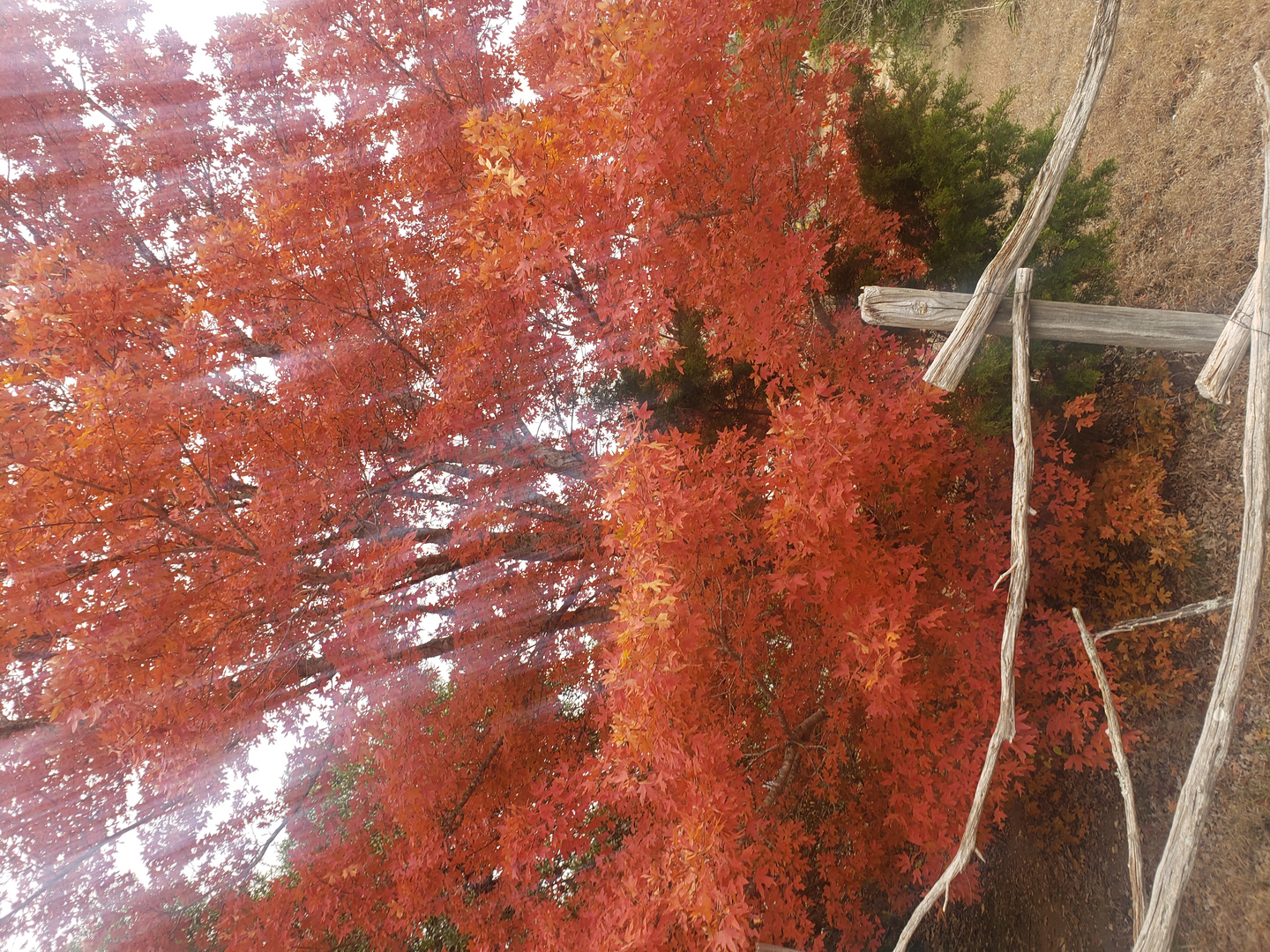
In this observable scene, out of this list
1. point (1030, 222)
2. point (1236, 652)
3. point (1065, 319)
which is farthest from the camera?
point (1065, 319)

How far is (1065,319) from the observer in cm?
357

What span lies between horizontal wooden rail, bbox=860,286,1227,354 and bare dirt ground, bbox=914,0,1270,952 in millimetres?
2034

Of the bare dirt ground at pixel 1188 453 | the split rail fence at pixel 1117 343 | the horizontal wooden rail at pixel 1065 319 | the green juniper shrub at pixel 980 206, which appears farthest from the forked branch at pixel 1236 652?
the bare dirt ground at pixel 1188 453

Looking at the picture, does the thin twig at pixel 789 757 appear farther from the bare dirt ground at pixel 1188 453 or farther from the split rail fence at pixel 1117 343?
the bare dirt ground at pixel 1188 453

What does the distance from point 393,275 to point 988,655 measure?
6.31m

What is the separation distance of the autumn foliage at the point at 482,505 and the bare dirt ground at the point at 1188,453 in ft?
1.30

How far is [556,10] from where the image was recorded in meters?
4.85

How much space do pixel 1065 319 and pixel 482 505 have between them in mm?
4860

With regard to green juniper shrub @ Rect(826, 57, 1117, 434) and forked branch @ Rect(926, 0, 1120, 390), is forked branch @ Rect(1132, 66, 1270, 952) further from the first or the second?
green juniper shrub @ Rect(826, 57, 1117, 434)

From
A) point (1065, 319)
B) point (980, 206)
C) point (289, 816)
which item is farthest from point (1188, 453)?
point (289, 816)

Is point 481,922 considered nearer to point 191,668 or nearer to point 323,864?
point 323,864

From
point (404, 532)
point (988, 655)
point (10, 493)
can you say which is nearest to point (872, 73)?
point (988, 655)

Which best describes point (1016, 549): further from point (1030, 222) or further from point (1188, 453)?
point (1188, 453)

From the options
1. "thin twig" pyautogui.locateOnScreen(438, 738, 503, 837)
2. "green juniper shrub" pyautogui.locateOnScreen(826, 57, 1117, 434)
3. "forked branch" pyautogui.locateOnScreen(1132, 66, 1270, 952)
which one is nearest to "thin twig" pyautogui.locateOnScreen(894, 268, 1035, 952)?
"forked branch" pyautogui.locateOnScreen(1132, 66, 1270, 952)
